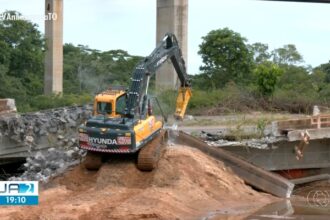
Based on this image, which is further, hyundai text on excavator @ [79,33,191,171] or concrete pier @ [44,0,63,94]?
concrete pier @ [44,0,63,94]

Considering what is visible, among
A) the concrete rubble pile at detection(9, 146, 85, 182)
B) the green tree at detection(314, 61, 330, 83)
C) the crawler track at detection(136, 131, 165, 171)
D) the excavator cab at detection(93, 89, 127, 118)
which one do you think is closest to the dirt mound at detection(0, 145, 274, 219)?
the crawler track at detection(136, 131, 165, 171)

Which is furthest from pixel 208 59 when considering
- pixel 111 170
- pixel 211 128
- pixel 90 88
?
pixel 111 170

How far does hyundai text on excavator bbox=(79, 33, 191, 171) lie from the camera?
1777cm

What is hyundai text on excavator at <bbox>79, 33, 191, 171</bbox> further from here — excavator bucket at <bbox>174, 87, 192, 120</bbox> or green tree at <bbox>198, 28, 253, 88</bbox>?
green tree at <bbox>198, 28, 253, 88</bbox>

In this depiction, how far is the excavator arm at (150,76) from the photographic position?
1852 cm

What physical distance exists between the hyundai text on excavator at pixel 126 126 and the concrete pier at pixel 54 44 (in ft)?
91.1

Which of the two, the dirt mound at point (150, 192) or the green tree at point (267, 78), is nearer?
the dirt mound at point (150, 192)

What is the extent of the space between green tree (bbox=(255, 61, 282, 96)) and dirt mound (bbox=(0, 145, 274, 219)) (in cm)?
2118

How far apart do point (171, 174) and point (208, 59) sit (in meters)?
33.1

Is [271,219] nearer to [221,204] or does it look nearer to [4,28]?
[221,204]

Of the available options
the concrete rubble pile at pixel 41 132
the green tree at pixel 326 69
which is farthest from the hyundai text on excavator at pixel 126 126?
the green tree at pixel 326 69

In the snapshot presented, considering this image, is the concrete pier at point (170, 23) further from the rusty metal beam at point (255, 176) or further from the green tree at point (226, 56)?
the rusty metal beam at point (255, 176)

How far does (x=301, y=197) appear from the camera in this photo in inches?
858

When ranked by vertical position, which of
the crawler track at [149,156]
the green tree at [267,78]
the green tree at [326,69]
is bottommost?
the crawler track at [149,156]
